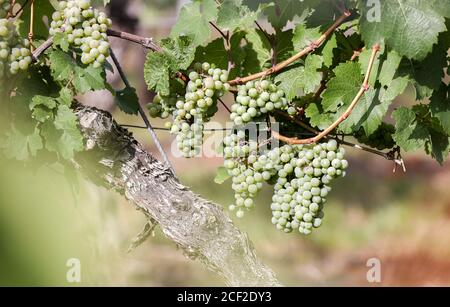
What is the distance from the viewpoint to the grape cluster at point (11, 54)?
1534 millimetres

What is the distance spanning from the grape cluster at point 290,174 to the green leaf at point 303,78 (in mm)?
146

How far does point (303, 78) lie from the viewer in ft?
5.21

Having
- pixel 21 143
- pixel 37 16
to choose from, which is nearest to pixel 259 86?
pixel 21 143

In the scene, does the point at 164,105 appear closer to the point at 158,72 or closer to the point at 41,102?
the point at 158,72

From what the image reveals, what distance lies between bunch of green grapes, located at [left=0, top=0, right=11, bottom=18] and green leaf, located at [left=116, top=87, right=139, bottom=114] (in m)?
0.37

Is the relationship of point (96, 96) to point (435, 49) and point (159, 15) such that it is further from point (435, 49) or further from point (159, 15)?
point (159, 15)

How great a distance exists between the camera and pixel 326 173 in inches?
62.6

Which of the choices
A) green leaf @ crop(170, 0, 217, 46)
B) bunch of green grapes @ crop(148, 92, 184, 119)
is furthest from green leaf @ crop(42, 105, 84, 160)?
green leaf @ crop(170, 0, 217, 46)

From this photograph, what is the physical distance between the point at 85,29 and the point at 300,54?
539mm

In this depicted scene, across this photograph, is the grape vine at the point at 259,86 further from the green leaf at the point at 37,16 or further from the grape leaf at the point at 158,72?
the green leaf at the point at 37,16

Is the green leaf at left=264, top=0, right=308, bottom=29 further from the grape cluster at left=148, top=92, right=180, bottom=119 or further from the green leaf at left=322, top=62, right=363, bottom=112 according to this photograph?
the grape cluster at left=148, top=92, right=180, bottom=119

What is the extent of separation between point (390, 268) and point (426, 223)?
88 cm

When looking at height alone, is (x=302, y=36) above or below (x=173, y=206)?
above
